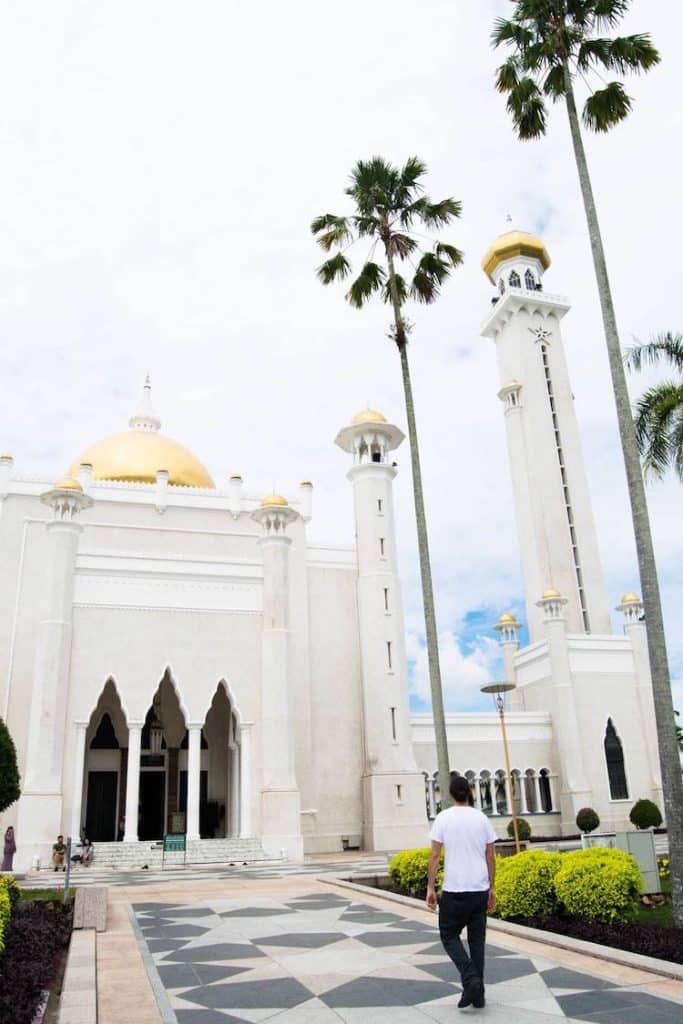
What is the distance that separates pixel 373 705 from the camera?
2920 centimetres

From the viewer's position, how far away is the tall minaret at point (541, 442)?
39656 millimetres

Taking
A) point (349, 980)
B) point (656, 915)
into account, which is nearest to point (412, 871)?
point (656, 915)

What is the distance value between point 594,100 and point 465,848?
1242cm

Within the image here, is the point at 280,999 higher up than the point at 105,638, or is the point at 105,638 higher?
the point at 105,638

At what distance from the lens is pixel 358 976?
7.12m

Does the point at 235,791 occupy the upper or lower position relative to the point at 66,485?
lower

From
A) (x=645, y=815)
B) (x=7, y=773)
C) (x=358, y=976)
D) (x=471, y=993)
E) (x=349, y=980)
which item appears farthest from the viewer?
(x=645, y=815)

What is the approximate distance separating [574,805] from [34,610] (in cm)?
2149

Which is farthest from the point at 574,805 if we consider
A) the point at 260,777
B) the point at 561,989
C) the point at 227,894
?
the point at 561,989

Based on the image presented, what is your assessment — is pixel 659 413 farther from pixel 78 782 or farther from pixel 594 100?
pixel 78 782

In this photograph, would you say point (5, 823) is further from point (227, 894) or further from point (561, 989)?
point (561, 989)

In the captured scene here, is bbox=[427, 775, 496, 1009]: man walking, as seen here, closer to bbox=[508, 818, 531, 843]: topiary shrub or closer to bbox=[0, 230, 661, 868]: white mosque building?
bbox=[0, 230, 661, 868]: white mosque building

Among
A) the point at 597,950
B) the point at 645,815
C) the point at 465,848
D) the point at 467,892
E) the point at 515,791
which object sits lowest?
the point at 597,950

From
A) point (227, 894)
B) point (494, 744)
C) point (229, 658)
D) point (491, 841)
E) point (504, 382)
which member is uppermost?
point (504, 382)
